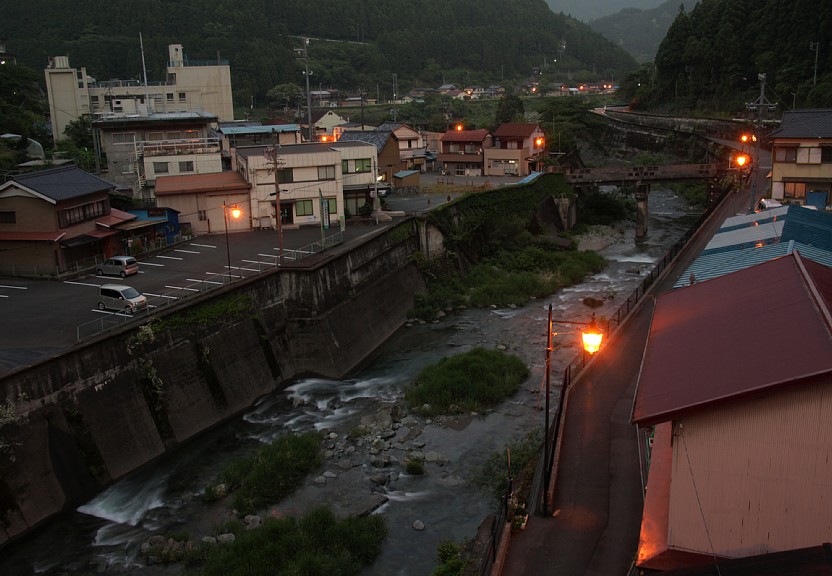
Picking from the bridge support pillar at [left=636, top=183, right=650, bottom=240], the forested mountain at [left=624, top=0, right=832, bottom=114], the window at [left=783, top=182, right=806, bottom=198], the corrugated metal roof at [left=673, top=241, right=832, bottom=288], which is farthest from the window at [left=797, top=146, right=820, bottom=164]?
the forested mountain at [left=624, top=0, right=832, bottom=114]

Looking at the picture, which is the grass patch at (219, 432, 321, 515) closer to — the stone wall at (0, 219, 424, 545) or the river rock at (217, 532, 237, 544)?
the river rock at (217, 532, 237, 544)

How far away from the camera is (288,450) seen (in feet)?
71.8

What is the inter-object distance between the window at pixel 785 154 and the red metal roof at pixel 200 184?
29.8 metres

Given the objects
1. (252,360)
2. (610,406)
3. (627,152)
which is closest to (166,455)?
(252,360)

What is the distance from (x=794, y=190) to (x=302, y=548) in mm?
36702

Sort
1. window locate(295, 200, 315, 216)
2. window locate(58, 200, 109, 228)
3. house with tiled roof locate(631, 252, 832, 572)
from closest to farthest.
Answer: house with tiled roof locate(631, 252, 832, 572), window locate(58, 200, 109, 228), window locate(295, 200, 315, 216)

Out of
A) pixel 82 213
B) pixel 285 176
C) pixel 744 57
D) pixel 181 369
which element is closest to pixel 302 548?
pixel 181 369

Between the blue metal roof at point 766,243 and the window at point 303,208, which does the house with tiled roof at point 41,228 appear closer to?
the window at point 303,208

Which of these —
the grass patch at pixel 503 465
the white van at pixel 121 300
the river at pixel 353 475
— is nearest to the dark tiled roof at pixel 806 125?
the river at pixel 353 475

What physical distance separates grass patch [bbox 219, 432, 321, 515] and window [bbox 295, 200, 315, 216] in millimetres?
20155

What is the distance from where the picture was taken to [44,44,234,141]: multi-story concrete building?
6838 centimetres

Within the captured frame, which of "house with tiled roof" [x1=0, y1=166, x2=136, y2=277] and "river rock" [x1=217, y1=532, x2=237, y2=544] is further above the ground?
"house with tiled roof" [x1=0, y1=166, x2=136, y2=277]

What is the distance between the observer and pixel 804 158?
134 feet

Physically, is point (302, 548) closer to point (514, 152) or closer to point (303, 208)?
point (303, 208)
